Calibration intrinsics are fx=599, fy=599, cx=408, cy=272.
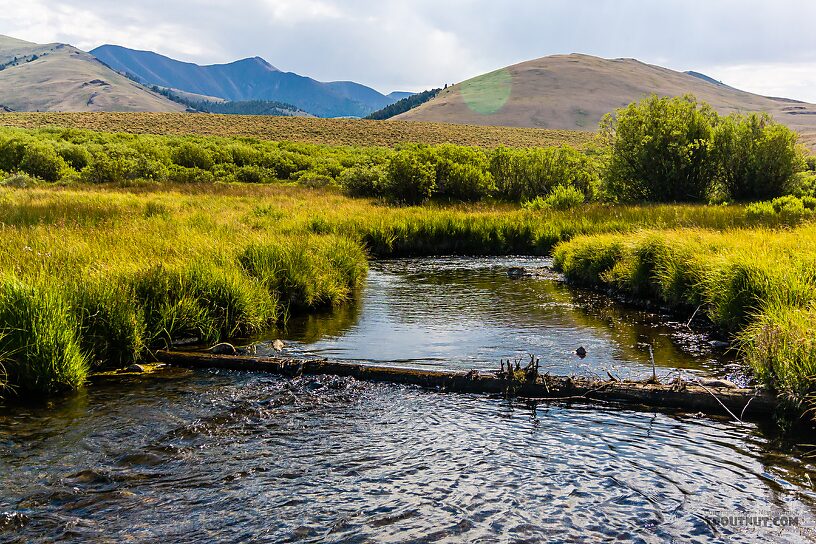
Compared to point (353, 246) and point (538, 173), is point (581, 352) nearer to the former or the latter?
point (353, 246)

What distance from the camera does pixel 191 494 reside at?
5.54 meters

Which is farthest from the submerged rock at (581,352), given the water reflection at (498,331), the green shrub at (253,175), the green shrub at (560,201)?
the green shrub at (253,175)

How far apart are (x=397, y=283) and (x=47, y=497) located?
12.6 meters

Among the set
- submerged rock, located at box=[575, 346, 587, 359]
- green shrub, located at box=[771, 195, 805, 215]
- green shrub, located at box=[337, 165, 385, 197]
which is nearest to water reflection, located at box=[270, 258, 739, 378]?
submerged rock, located at box=[575, 346, 587, 359]

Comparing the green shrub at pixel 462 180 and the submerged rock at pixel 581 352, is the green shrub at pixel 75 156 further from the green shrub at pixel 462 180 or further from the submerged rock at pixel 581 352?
the submerged rock at pixel 581 352

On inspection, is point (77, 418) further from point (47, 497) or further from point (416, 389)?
point (416, 389)

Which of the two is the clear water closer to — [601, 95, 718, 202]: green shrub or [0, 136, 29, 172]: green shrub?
[601, 95, 718, 202]: green shrub

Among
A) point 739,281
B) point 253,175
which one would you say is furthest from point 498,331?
point 253,175

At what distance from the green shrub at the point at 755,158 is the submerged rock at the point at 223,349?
2754cm

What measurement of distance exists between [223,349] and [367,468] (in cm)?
472

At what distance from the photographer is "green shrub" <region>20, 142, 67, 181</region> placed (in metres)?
41.0

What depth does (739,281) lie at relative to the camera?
10.8 m

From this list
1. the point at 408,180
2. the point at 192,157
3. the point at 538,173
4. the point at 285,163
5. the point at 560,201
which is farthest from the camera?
the point at 285,163

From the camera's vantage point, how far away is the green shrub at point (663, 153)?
29594 mm
